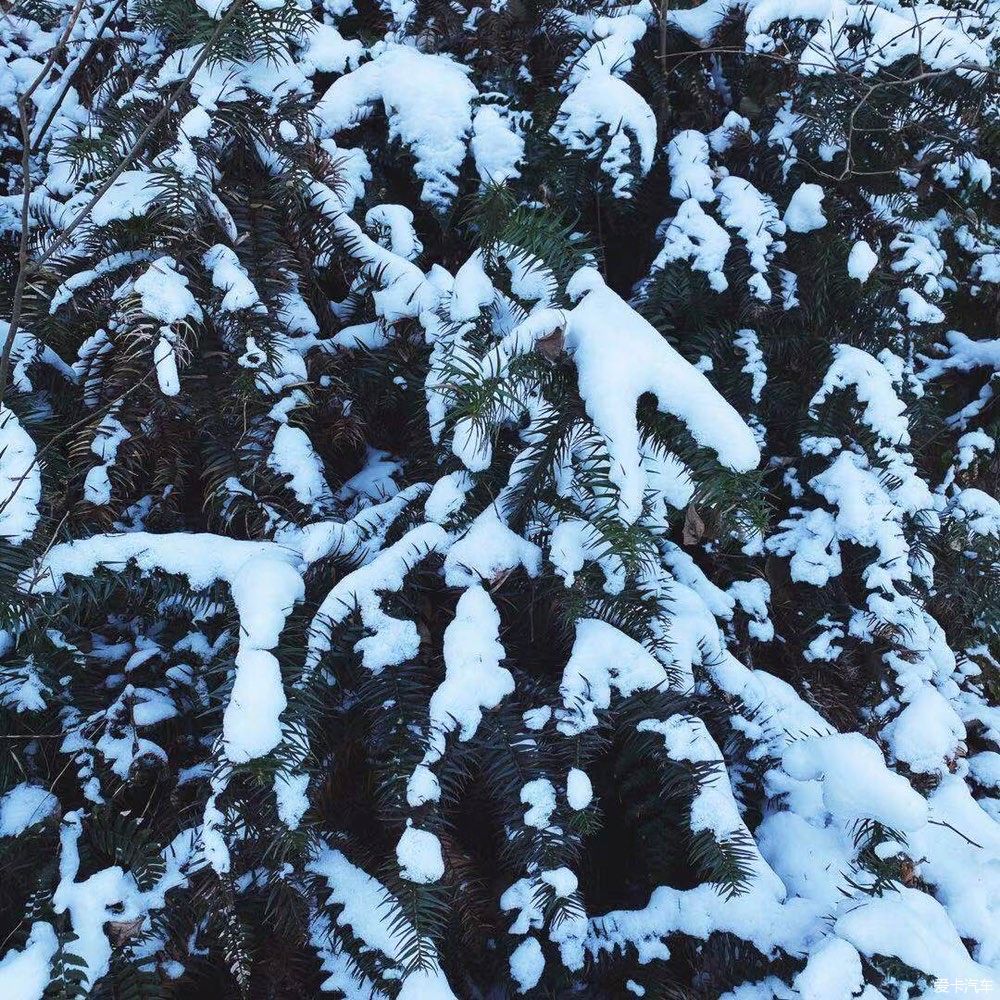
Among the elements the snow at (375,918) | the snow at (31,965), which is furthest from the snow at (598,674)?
the snow at (31,965)

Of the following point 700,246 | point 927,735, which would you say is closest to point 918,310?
point 700,246

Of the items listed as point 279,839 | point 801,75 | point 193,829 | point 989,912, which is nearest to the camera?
point 279,839

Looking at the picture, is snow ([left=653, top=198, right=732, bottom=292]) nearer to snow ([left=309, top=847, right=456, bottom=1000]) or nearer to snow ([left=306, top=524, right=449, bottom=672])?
snow ([left=306, top=524, right=449, bottom=672])

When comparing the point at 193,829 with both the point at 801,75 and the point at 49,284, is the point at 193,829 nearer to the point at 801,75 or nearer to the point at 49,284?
the point at 49,284

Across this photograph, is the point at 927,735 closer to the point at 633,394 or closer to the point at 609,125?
the point at 633,394

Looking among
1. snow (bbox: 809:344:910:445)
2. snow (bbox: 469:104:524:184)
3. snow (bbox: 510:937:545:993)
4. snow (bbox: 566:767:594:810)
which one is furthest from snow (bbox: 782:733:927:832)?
snow (bbox: 469:104:524:184)

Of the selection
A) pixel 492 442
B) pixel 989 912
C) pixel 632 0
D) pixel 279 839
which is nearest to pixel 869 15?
pixel 632 0

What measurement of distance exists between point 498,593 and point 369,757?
38 centimetres

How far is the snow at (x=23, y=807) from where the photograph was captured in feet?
4.27

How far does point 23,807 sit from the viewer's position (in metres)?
1.32

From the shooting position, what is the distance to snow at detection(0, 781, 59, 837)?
1.30 m

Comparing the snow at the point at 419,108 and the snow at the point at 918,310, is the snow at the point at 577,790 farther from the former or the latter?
the snow at the point at 918,310

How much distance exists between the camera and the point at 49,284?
155 centimetres

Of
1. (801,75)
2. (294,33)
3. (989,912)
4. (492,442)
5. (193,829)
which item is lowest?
(989,912)
